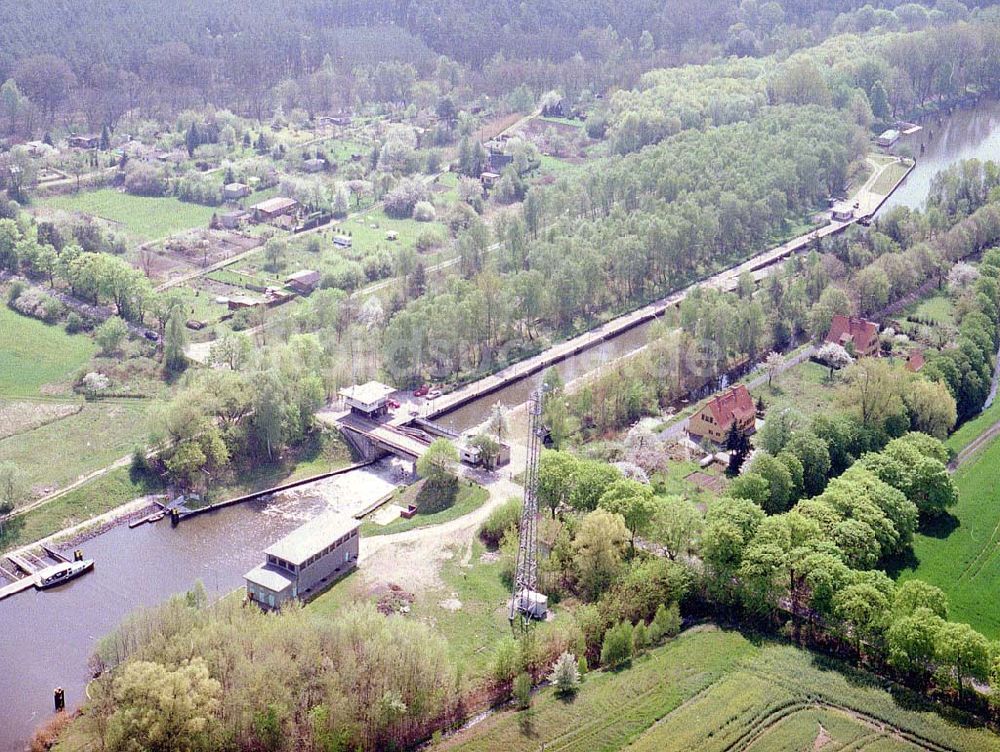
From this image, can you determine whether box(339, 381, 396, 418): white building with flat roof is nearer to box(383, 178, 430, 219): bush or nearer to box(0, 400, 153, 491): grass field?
box(0, 400, 153, 491): grass field

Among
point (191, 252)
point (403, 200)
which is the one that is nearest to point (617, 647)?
point (191, 252)

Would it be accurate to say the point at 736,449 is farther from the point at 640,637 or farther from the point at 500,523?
the point at 640,637

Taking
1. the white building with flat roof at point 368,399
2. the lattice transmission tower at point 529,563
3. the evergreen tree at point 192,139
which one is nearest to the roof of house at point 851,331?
the white building with flat roof at point 368,399

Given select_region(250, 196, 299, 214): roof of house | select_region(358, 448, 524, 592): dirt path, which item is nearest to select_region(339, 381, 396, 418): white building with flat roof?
select_region(358, 448, 524, 592): dirt path

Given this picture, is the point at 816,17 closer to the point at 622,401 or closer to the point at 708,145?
the point at 708,145

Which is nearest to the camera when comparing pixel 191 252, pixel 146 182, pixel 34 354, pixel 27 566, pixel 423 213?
pixel 27 566

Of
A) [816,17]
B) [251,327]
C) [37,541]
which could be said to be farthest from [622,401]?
[816,17]

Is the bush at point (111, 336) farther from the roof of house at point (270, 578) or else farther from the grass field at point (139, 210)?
the roof of house at point (270, 578)
